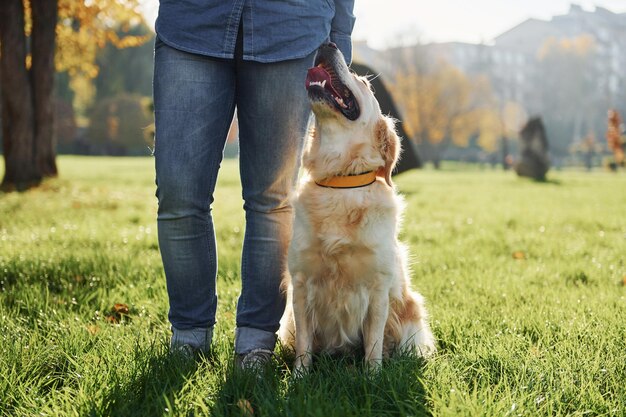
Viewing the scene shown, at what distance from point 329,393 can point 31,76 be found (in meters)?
10.3

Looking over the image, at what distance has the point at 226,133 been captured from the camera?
2.51 m

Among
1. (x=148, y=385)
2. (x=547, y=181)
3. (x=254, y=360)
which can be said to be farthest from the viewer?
(x=547, y=181)

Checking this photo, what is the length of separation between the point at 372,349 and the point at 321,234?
545 millimetres

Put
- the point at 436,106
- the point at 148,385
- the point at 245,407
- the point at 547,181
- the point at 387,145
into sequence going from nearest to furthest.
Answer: the point at 245,407 < the point at 148,385 < the point at 387,145 < the point at 547,181 < the point at 436,106

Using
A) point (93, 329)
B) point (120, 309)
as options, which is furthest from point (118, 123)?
point (93, 329)

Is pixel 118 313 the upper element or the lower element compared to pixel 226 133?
lower

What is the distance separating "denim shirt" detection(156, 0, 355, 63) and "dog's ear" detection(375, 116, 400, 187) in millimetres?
487

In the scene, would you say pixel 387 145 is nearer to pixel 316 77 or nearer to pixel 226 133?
pixel 316 77

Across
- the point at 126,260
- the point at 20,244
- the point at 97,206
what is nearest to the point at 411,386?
the point at 126,260

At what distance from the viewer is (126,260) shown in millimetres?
4094

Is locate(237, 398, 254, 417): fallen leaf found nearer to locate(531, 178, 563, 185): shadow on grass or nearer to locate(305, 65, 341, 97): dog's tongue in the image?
locate(305, 65, 341, 97): dog's tongue

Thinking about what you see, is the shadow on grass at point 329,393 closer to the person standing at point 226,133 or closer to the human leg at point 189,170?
the person standing at point 226,133

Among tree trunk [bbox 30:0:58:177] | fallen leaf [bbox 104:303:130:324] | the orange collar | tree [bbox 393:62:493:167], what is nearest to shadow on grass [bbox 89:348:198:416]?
fallen leaf [bbox 104:303:130:324]

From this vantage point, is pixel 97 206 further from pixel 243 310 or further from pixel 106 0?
pixel 243 310
